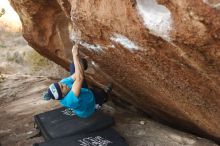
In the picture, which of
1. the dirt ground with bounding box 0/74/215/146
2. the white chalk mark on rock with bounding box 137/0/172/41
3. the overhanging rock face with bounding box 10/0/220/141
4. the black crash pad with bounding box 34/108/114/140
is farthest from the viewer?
the black crash pad with bounding box 34/108/114/140

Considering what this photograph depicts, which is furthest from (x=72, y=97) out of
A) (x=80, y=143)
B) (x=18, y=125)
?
(x=18, y=125)

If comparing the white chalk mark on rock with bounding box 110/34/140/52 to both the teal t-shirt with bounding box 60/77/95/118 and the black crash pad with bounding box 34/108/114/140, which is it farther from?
the black crash pad with bounding box 34/108/114/140

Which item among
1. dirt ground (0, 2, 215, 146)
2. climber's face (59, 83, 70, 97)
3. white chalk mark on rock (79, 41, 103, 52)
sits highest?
white chalk mark on rock (79, 41, 103, 52)

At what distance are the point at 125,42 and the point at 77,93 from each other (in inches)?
40.0

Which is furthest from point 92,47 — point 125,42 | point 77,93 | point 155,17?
point 155,17

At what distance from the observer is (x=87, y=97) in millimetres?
5305

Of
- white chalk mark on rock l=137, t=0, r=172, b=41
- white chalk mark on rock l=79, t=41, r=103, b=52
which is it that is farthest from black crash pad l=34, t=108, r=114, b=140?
white chalk mark on rock l=137, t=0, r=172, b=41

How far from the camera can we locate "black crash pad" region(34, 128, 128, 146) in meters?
5.00

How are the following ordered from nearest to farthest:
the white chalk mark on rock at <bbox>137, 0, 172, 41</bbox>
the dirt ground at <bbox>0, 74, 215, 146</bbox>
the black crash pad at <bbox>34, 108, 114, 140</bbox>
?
the white chalk mark on rock at <bbox>137, 0, 172, 41</bbox> < the dirt ground at <bbox>0, 74, 215, 146</bbox> < the black crash pad at <bbox>34, 108, 114, 140</bbox>

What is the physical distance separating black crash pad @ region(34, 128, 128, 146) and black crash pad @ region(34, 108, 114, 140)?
0.61ft

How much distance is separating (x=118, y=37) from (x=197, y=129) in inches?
71.0

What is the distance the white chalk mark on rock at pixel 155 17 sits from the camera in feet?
11.4

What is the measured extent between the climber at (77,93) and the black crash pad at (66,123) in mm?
117

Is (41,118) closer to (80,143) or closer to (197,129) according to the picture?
(80,143)
